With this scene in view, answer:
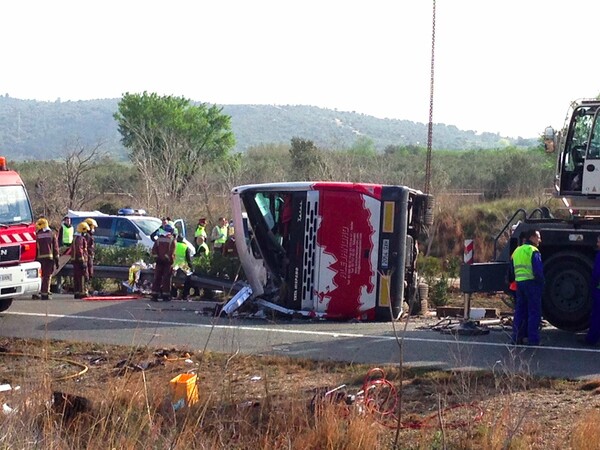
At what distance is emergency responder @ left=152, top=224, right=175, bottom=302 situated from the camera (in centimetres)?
1894

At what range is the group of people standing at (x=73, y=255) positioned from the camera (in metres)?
19.2

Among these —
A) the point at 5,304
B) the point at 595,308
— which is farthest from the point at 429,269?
the point at 5,304

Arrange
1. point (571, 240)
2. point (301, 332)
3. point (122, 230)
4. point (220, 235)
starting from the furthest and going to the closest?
point (122, 230) < point (220, 235) < point (301, 332) < point (571, 240)

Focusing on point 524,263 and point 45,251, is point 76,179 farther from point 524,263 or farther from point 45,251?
point 524,263

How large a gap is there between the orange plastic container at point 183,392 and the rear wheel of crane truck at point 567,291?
701cm

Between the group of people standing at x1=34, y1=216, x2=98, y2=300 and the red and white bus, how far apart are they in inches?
189

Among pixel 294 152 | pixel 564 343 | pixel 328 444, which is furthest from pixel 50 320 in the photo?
pixel 294 152

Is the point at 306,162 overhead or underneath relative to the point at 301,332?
overhead

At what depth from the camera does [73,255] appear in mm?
19969

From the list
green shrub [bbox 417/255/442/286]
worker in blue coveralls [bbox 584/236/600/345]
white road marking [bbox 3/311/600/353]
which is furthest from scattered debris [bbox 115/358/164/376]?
green shrub [bbox 417/255/442/286]

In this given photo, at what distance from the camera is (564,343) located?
13.8 metres

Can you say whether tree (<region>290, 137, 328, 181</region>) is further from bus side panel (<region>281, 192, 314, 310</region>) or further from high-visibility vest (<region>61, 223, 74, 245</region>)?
bus side panel (<region>281, 192, 314, 310</region>)

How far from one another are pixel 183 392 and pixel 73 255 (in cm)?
1136

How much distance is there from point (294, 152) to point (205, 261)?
2657cm
